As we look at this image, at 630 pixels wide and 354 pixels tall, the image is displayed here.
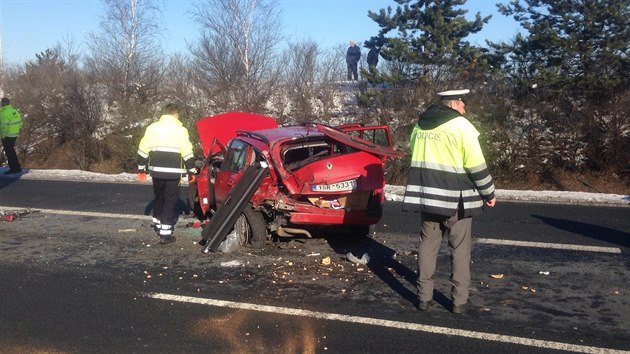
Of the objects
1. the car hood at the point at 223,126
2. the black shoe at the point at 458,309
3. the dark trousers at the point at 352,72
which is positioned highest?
the dark trousers at the point at 352,72

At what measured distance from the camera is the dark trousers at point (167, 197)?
9023 mm

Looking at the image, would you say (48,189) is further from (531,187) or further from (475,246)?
(531,187)

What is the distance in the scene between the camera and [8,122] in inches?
734

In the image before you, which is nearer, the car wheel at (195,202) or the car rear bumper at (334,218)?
the car rear bumper at (334,218)

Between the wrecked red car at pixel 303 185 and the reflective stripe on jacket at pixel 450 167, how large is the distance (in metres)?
2.37

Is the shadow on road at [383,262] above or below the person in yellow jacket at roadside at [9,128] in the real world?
below

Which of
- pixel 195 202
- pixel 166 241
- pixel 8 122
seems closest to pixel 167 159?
pixel 166 241

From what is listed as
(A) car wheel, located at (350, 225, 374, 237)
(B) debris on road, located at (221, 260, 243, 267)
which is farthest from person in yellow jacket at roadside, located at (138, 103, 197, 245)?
(A) car wheel, located at (350, 225, 374, 237)

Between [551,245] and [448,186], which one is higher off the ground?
[448,186]

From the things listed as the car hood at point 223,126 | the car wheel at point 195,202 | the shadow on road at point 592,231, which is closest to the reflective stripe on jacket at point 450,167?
the shadow on road at point 592,231

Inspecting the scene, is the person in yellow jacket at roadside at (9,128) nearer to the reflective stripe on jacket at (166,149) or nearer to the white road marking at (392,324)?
the reflective stripe on jacket at (166,149)

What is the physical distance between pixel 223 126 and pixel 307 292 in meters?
5.11

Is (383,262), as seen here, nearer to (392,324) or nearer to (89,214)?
(392,324)

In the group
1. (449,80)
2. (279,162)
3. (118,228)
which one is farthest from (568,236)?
(449,80)
